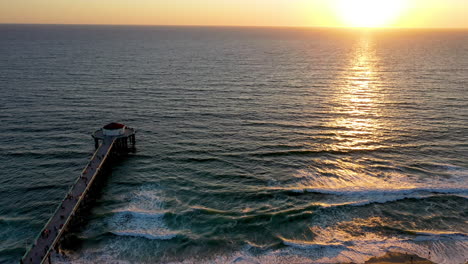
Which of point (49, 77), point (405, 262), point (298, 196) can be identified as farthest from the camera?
point (49, 77)

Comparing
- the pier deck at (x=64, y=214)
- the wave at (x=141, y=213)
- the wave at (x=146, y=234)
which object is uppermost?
the pier deck at (x=64, y=214)

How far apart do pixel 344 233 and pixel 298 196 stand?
7.89 meters

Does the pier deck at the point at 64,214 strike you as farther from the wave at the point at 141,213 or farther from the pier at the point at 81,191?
the wave at the point at 141,213

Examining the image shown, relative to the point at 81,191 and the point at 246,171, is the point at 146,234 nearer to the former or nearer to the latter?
the point at 81,191

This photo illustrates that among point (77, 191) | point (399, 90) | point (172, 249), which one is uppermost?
point (399, 90)

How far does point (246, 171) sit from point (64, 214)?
22.8m

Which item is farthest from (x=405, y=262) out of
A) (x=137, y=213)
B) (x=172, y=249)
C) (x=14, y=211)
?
(x=14, y=211)

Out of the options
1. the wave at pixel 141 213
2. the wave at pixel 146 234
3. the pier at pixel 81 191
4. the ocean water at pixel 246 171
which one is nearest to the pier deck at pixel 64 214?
the pier at pixel 81 191

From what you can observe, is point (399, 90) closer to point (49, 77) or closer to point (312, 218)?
point (312, 218)

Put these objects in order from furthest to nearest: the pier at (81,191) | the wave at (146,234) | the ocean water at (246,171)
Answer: the wave at (146,234) < the ocean water at (246,171) < the pier at (81,191)

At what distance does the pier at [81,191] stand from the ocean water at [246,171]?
1.74m

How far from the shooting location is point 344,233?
38.1m

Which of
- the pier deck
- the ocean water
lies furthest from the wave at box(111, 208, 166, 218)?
the pier deck

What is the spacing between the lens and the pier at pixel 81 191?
33.2m
